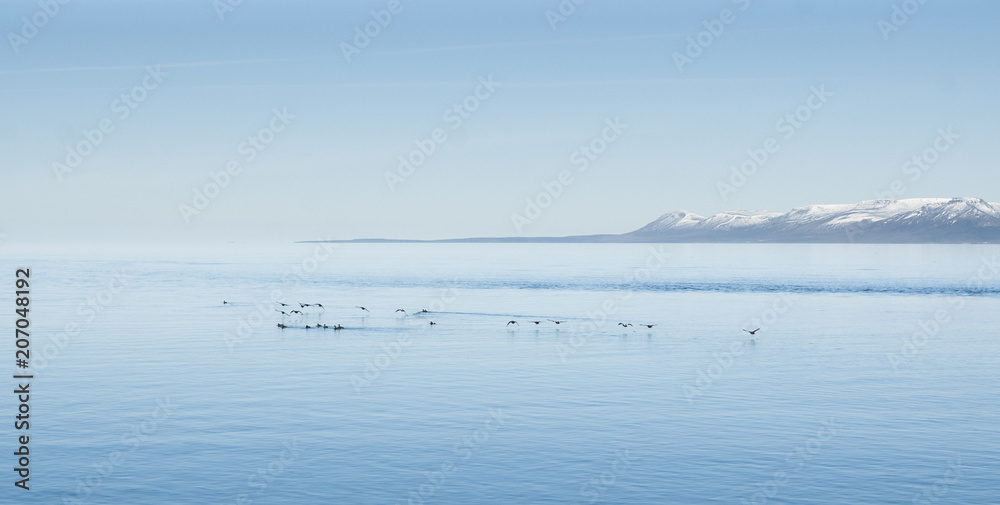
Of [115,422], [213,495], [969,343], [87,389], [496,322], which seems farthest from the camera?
[496,322]

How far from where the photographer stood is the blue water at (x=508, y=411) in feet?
90.9

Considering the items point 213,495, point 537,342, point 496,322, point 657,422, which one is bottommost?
point 213,495

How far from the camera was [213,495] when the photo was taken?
86.9ft

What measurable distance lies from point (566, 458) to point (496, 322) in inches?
1986

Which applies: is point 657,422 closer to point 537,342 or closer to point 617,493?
point 617,493

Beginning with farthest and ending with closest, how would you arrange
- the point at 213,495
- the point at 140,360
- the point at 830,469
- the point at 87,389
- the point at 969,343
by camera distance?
the point at 969,343, the point at 140,360, the point at 87,389, the point at 830,469, the point at 213,495

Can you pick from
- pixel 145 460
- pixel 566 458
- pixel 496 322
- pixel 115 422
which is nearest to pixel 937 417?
pixel 566 458

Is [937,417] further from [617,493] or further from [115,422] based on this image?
[115,422]

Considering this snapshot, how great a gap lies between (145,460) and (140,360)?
2396cm

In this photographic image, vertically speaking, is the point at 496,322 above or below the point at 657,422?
above

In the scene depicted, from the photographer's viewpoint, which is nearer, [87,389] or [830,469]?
[830,469]

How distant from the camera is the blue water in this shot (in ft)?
90.9

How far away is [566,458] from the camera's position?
30625 millimetres

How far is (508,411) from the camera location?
38.3 meters
